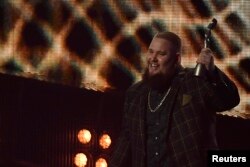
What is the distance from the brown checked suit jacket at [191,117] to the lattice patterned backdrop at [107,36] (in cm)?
67

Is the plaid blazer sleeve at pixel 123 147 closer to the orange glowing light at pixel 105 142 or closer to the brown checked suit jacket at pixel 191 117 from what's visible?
the brown checked suit jacket at pixel 191 117

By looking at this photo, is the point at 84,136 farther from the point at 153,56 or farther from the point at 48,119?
the point at 153,56

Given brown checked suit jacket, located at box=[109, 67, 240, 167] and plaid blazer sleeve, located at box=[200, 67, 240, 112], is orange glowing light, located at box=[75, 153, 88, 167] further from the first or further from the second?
plaid blazer sleeve, located at box=[200, 67, 240, 112]

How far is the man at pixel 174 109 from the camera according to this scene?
314cm

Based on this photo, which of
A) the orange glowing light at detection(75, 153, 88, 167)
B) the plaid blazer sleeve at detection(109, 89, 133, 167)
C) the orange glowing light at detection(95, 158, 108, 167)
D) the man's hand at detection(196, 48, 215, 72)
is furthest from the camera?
the orange glowing light at detection(75, 153, 88, 167)

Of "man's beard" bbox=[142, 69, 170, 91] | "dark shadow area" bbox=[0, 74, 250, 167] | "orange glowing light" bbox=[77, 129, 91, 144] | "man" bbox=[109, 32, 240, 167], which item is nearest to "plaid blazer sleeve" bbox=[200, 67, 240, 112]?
"man" bbox=[109, 32, 240, 167]

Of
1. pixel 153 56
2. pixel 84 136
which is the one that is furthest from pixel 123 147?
pixel 84 136

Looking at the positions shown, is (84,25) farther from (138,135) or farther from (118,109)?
(138,135)

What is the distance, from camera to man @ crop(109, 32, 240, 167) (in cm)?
314

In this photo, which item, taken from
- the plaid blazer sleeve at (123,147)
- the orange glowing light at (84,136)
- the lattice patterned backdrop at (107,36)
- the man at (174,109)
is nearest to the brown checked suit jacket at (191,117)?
the man at (174,109)

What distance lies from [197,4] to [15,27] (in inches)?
82.9

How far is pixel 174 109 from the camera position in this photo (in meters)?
3.26

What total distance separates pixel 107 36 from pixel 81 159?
103cm

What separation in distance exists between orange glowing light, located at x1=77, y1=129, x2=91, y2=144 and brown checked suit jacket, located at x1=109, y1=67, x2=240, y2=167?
151 cm
